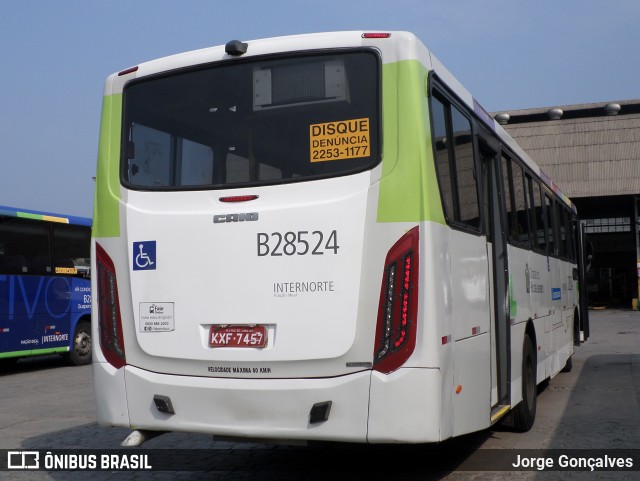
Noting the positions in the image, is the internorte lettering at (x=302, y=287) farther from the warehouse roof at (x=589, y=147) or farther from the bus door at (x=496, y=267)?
the warehouse roof at (x=589, y=147)

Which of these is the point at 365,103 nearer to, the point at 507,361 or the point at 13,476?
the point at 507,361

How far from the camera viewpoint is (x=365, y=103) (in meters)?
5.40

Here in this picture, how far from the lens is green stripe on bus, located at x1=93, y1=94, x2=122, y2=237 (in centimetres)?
604

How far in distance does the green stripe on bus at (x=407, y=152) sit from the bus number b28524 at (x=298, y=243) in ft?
1.17

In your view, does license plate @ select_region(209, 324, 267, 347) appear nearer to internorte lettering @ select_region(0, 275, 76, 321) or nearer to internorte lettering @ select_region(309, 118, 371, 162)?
internorte lettering @ select_region(309, 118, 371, 162)

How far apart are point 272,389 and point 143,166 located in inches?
78.7

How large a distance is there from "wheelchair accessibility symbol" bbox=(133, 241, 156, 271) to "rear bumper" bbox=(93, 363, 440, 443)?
0.72m

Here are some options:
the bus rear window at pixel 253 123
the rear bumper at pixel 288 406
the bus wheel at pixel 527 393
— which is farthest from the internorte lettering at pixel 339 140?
the bus wheel at pixel 527 393

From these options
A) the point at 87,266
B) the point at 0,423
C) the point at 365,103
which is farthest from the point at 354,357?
the point at 87,266

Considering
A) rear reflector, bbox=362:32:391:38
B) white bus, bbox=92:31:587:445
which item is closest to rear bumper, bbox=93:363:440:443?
white bus, bbox=92:31:587:445

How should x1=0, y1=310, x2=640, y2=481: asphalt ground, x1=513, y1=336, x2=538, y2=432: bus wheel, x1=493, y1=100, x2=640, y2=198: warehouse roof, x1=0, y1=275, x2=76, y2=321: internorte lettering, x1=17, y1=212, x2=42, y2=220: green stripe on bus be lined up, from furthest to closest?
x1=493, y1=100, x2=640, y2=198: warehouse roof, x1=17, y1=212, x2=42, y2=220: green stripe on bus, x1=0, y1=275, x2=76, y2=321: internorte lettering, x1=513, y1=336, x2=538, y2=432: bus wheel, x1=0, y1=310, x2=640, y2=481: asphalt ground

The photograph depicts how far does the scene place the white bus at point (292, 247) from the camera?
511 cm

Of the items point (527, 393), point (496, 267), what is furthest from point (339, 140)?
point (527, 393)

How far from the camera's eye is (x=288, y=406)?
521cm
